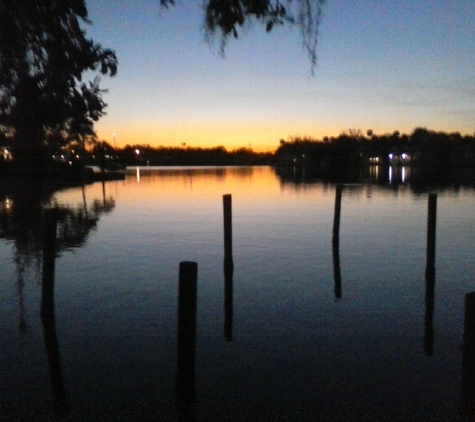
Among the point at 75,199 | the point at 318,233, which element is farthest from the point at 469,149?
the point at 318,233

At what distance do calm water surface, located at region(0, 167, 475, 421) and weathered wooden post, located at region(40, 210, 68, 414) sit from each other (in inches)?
3.0

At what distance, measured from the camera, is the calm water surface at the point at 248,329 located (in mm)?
8289

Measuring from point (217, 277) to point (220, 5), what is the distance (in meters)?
9.48

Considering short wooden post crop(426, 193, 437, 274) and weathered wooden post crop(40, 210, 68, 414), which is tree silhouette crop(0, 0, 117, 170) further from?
short wooden post crop(426, 193, 437, 274)

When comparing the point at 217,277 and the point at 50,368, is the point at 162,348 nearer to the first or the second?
the point at 50,368

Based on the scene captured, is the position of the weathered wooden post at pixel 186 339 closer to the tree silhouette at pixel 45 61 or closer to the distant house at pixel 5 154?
the tree silhouette at pixel 45 61

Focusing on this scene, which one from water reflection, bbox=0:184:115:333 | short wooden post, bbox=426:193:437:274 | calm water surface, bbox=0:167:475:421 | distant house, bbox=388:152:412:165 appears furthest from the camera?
distant house, bbox=388:152:412:165

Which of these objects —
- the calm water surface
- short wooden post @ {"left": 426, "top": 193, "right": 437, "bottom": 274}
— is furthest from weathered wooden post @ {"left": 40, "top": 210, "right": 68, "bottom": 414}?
short wooden post @ {"left": 426, "top": 193, "right": 437, "bottom": 274}

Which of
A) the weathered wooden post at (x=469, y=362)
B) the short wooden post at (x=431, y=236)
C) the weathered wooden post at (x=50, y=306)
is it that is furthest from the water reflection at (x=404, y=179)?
the weathered wooden post at (x=469, y=362)

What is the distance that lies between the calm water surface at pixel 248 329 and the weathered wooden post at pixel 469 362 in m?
0.07

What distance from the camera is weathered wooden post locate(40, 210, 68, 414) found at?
30.4 feet

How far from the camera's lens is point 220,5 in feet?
24.2

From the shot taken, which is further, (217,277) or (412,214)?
(412,214)

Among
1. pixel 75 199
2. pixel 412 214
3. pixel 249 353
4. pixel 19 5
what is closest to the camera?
pixel 19 5
